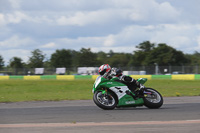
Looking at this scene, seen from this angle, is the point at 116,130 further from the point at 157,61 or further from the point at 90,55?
the point at 90,55

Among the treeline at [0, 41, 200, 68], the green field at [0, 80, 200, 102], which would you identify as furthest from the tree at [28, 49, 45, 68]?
the green field at [0, 80, 200, 102]

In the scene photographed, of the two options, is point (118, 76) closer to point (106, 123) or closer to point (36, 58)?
point (106, 123)

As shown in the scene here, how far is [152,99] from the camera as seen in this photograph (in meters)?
8.92

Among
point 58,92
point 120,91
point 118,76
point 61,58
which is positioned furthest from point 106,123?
point 61,58

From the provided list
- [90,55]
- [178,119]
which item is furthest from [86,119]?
[90,55]

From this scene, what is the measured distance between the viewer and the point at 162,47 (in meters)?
81.2

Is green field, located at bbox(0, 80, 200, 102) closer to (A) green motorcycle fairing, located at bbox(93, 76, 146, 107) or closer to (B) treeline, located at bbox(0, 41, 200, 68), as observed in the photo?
(A) green motorcycle fairing, located at bbox(93, 76, 146, 107)

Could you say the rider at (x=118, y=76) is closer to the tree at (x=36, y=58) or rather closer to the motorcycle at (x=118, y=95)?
the motorcycle at (x=118, y=95)

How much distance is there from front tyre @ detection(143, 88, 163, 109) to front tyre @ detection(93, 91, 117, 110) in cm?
90

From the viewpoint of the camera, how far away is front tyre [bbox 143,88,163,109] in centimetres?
877

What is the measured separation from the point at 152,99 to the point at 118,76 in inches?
47.3

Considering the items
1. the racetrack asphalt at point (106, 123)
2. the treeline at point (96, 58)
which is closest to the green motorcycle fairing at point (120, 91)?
the racetrack asphalt at point (106, 123)

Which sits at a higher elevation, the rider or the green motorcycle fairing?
the rider

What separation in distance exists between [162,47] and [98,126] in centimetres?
7738
